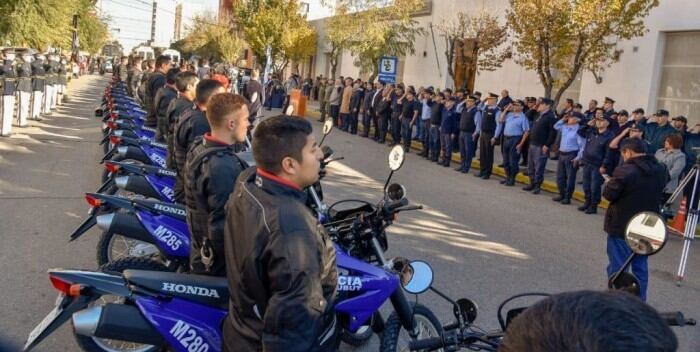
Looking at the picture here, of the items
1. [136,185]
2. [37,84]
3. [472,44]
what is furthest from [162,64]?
[472,44]

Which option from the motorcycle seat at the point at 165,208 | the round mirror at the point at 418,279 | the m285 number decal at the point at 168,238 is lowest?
the m285 number decal at the point at 168,238

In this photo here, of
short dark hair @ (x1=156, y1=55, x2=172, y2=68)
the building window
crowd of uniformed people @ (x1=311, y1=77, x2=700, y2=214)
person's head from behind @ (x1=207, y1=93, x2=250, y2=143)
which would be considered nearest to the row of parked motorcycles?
person's head from behind @ (x1=207, y1=93, x2=250, y2=143)

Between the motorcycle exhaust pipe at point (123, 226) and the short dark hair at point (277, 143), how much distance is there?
2.73 meters

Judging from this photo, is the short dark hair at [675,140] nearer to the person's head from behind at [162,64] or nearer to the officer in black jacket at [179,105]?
the officer in black jacket at [179,105]

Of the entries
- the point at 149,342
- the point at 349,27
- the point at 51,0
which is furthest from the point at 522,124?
the point at 51,0

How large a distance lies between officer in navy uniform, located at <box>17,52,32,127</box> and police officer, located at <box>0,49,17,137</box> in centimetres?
103

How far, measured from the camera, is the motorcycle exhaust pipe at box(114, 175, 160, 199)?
6.63m

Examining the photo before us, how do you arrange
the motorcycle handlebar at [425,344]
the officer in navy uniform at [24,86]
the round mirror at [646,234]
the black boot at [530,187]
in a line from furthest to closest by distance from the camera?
1. the officer in navy uniform at [24,86]
2. the black boot at [530,187]
3. the round mirror at [646,234]
4. the motorcycle handlebar at [425,344]

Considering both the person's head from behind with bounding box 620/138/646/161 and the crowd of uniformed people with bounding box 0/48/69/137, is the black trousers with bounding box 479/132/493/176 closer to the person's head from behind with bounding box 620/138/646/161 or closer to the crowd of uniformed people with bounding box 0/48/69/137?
the person's head from behind with bounding box 620/138/646/161

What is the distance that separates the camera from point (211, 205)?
3.64 meters

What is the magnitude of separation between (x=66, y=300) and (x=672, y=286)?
620cm

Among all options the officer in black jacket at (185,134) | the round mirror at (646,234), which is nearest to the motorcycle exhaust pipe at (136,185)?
the officer in black jacket at (185,134)

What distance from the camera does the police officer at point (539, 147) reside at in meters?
12.9

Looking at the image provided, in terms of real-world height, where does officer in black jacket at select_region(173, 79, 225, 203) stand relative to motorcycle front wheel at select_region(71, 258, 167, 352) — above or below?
above
